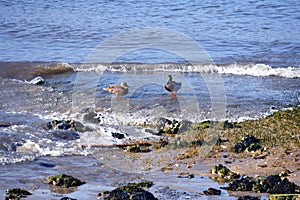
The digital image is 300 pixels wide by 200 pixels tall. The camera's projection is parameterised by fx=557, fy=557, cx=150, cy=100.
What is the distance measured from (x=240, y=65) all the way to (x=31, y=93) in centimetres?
640

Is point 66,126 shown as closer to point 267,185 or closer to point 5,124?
point 5,124

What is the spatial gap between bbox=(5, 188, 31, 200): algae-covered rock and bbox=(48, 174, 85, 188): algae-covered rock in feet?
1.75

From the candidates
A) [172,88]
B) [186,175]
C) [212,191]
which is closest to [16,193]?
[186,175]

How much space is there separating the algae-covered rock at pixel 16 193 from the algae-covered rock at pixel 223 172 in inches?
105

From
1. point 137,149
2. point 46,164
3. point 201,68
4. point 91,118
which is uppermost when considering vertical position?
point 201,68

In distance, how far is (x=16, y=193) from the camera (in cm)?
727

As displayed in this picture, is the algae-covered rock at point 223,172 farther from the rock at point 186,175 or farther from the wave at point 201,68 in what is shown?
the wave at point 201,68

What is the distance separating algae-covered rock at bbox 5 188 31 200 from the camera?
712 centimetres

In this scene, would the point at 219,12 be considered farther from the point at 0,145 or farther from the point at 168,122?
the point at 0,145

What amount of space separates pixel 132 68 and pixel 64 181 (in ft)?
30.7

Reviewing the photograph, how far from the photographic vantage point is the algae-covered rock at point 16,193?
712 cm

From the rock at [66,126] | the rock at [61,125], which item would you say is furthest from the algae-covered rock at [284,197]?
the rock at [61,125]

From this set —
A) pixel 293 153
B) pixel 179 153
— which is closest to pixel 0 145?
pixel 179 153

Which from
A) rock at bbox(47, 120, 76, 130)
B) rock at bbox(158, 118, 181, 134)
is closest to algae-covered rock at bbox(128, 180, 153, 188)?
rock at bbox(158, 118, 181, 134)
